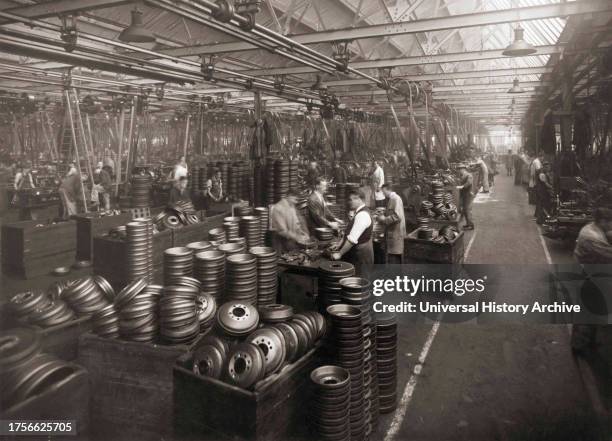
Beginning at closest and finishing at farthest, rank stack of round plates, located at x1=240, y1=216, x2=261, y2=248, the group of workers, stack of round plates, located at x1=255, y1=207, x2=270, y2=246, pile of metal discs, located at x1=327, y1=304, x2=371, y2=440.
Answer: pile of metal discs, located at x1=327, y1=304, x2=371, y2=440 < the group of workers < stack of round plates, located at x1=240, y1=216, x2=261, y2=248 < stack of round plates, located at x1=255, y1=207, x2=270, y2=246

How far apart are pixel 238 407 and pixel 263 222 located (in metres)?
5.38

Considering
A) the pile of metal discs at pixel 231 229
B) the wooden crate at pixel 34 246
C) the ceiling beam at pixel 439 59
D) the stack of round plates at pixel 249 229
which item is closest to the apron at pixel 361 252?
the stack of round plates at pixel 249 229

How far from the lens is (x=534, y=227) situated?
45.1 feet

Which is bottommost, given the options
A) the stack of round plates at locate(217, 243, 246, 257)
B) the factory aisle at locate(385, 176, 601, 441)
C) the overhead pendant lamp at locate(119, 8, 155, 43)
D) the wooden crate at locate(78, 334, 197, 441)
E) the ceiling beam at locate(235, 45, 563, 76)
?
the factory aisle at locate(385, 176, 601, 441)

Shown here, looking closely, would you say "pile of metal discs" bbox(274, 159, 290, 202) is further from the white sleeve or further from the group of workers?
the white sleeve

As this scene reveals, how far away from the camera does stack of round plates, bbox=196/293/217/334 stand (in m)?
4.43

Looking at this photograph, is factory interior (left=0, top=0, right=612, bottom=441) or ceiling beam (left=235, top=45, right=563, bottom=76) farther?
ceiling beam (left=235, top=45, right=563, bottom=76)

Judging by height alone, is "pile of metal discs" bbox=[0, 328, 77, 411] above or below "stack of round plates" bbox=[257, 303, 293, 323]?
below

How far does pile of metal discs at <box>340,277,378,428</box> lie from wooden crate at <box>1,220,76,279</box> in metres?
6.77

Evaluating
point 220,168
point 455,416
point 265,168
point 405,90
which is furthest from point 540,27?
point 455,416

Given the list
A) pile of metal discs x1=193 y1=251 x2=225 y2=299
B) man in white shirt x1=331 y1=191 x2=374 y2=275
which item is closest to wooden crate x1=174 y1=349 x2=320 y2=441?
pile of metal discs x1=193 y1=251 x2=225 y2=299

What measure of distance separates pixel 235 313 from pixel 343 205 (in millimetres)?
8782

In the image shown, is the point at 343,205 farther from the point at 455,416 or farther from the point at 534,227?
the point at 455,416

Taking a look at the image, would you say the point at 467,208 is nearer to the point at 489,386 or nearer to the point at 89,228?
the point at 489,386
